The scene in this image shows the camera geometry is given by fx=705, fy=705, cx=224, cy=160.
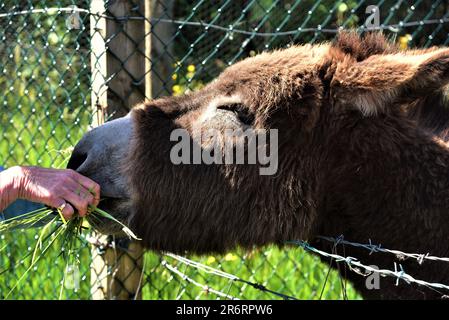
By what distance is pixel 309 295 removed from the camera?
4.99m

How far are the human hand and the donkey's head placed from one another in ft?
0.35

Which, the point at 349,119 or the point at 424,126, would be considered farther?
the point at 424,126

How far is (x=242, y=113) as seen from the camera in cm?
313

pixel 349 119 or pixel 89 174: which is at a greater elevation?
pixel 349 119

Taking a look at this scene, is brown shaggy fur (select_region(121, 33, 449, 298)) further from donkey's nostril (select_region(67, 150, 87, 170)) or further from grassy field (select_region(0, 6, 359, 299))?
grassy field (select_region(0, 6, 359, 299))

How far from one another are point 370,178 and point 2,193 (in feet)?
5.08

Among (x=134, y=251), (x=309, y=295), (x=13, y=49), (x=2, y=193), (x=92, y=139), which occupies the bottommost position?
(x=309, y=295)

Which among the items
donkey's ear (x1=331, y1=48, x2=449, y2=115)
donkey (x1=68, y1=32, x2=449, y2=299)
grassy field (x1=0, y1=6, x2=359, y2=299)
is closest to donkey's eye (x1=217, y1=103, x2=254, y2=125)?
donkey (x1=68, y1=32, x2=449, y2=299)

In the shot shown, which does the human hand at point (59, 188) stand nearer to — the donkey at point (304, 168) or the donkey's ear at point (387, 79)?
the donkey at point (304, 168)

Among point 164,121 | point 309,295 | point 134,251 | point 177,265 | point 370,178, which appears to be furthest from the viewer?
point 309,295
